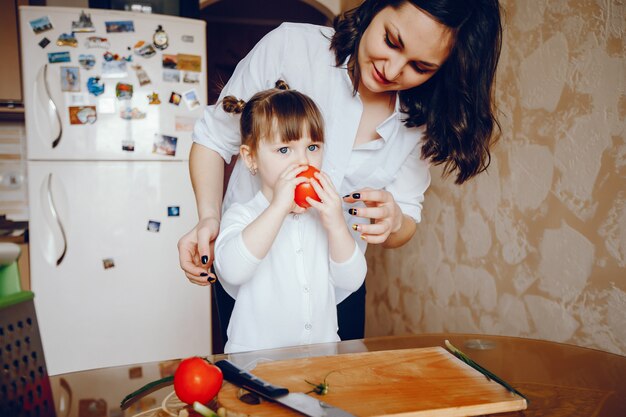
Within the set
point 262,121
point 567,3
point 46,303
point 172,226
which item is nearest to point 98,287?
point 46,303

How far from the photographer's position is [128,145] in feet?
7.60

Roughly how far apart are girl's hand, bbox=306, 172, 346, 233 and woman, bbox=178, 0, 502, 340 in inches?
1.5

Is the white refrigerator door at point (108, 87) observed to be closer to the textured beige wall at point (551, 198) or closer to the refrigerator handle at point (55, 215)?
the refrigerator handle at point (55, 215)

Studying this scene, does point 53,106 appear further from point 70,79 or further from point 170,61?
point 170,61

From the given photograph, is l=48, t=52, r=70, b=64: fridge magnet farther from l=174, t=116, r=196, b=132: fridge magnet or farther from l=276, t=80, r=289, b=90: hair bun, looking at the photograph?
l=276, t=80, r=289, b=90: hair bun

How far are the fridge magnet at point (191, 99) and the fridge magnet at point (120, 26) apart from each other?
0.37 m

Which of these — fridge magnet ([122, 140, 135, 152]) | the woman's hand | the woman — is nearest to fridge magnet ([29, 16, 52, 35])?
fridge magnet ([122, 140, 135, 152])

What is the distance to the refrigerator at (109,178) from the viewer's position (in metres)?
2.21

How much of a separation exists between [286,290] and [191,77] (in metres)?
1.64

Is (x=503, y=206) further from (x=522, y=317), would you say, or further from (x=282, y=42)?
(x=282, y=42)

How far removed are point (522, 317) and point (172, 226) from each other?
1.61 metres

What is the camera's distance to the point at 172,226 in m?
2.40

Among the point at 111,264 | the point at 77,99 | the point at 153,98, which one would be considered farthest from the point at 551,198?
the point at 77,99

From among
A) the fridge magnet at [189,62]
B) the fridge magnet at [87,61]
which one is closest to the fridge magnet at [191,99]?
the fridge magnet at [189,62]
